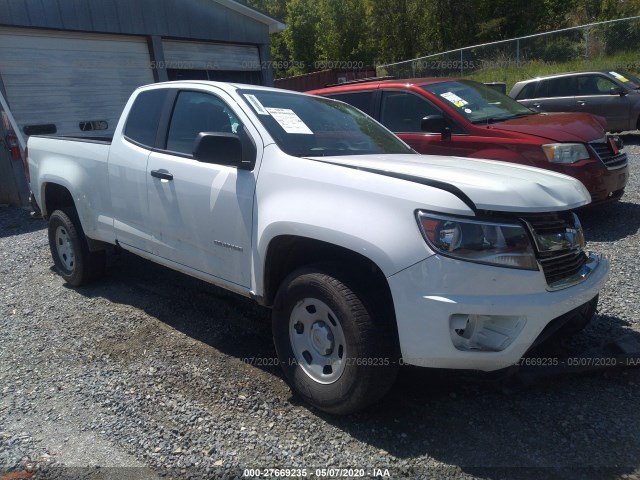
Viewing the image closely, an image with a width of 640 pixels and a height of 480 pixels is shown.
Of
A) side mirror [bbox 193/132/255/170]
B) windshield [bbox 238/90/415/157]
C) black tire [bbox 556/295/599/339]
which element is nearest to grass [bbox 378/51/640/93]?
windshield [bbox 238/90/415/157]

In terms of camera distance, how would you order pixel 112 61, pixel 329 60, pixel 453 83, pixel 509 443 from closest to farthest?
pixel 509 443
pixel 453 83
pixel 112 61
pixel 329 60

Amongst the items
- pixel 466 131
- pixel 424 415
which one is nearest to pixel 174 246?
pixel 424 415

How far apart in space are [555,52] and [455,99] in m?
15.2

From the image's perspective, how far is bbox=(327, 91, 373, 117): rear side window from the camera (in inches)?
284

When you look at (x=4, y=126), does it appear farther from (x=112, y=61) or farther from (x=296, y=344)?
(x=296, y=344)

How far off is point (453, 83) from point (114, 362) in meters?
5.22

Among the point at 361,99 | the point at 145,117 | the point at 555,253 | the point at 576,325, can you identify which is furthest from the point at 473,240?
the point at 361,99

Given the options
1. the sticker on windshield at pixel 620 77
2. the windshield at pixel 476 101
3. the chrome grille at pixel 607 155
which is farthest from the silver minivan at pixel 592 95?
the chrome grille at pixel 607 155

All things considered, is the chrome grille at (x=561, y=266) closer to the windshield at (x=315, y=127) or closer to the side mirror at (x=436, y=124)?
the windshield at (x=315, y=127)

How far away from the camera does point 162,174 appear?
4.04m

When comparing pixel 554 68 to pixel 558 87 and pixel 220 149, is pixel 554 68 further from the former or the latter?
pixel 220 149

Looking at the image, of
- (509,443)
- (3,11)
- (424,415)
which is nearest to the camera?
(509,443)

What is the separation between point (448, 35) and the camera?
118 feet

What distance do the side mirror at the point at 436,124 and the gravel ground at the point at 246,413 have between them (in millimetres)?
2456
